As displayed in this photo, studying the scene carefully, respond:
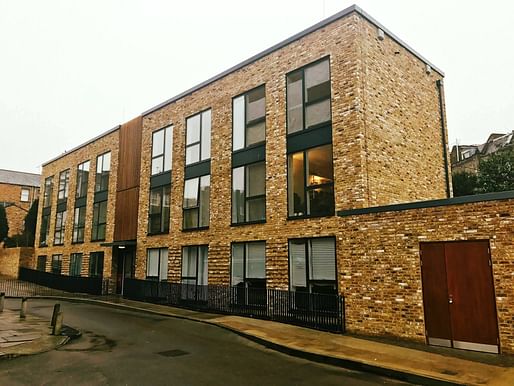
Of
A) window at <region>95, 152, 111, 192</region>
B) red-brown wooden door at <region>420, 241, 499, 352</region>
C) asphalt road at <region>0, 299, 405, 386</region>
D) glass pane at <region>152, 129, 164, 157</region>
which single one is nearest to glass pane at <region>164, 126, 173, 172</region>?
glass pane at <region>152, 129, 164, 157</region>

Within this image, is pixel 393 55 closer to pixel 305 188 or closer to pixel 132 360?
pixel 305 188

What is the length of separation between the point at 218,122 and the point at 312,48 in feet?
17.3

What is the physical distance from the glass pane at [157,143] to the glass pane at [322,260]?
10842mm

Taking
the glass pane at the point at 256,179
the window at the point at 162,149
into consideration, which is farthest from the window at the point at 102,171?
the glass pane at the point at 256,179

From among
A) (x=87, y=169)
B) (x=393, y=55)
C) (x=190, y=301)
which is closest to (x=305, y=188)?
(x=393, y=55)

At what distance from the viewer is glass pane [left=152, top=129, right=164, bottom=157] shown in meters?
20.7

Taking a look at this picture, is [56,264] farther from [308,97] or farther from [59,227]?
[308,97]

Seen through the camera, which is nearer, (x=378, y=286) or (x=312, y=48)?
(x=378, y=286)

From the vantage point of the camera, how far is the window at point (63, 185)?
28.9 meters

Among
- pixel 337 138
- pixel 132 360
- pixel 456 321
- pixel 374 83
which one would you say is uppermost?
pixel 374 83

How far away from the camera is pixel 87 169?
1045 inches

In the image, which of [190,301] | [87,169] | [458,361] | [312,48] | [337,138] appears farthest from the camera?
[87,169]

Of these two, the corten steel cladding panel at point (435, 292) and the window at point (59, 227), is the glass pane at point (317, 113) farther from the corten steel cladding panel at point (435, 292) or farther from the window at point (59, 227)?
the window at point (59, 227)

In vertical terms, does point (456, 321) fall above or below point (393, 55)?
below
